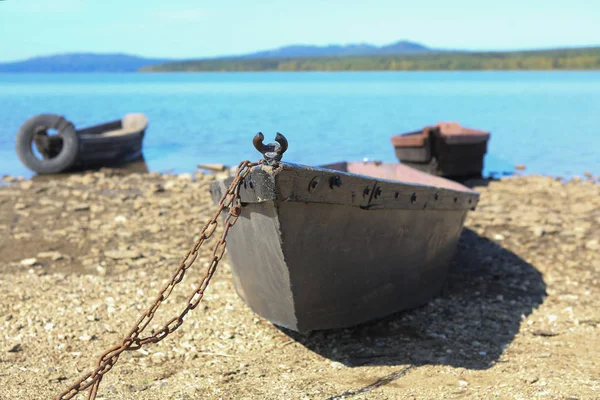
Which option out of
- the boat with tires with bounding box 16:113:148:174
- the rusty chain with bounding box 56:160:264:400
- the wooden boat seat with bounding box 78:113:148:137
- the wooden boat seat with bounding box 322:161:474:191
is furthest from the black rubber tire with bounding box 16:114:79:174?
the rusty chain with bounding box 56:160:264:400

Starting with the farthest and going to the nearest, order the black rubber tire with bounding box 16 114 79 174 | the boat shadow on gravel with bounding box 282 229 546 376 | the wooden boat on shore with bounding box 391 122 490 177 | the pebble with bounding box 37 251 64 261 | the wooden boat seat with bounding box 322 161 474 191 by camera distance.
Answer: the black rubber tire with bounding box 16 114 79 174 → the wooden boat on shore with bounding box 391 122 490 177 → the wooden boat seat with bounding box 322 161 474 191 → the pebble with bounding box 37 251 64 261 → the boat shadow on gravel with bounding box 282 229 546 376

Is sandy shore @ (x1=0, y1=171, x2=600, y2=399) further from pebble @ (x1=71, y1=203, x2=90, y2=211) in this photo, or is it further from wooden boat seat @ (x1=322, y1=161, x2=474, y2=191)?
wooden boat seat @ (x1=322, y1=161, x2=474, y2=191)

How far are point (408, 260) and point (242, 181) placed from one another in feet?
6.80

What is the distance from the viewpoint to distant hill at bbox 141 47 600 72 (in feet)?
394

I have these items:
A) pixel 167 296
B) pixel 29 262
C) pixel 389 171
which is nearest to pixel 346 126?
pixel 389 171

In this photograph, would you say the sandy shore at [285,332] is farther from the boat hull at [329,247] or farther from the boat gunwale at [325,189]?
the boat gunwale at [325,189]

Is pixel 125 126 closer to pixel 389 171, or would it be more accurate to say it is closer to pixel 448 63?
pixel 389 171

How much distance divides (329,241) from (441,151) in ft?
34.2

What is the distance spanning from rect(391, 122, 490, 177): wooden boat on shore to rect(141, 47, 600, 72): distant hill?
345 feet

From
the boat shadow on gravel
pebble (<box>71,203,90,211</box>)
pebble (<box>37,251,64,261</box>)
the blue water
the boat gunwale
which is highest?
the boat gunwale

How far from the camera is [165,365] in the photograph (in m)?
4.97

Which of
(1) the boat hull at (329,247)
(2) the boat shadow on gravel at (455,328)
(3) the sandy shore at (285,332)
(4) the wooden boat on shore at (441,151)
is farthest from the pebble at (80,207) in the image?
(4) the wooden boat on shore at (441,151)

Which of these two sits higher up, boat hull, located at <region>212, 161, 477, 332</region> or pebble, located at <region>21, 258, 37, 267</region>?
boat hull, located at <region>212, 161, 477, 332</region>

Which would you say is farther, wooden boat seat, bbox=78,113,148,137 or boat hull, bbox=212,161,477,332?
wooden boat seat, bbox=78,113,148,137
